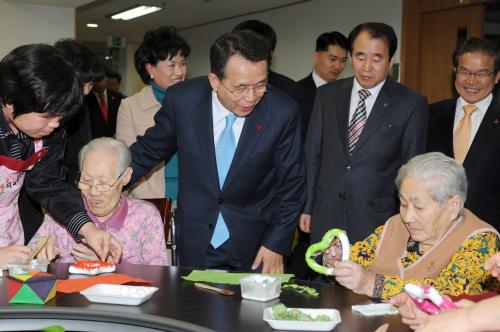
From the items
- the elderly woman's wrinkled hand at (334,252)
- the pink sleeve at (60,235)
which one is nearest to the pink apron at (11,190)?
the pink sleeve at (60,235)

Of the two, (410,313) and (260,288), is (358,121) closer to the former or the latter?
(260,288)

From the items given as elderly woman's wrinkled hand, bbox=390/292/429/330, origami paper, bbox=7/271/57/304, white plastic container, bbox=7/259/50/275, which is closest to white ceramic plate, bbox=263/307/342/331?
elderly woman's wrinkled hand, bbox=390/292/429/330

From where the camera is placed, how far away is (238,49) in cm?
297

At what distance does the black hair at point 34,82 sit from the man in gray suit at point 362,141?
164 cm

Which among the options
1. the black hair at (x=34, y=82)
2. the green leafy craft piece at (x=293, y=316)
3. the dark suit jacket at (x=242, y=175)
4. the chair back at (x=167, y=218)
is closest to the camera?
the green leafy craft piece at (x=293, y=316)

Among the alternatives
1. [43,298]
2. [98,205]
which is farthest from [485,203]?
[43,298]

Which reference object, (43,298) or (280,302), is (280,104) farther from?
(43,298)

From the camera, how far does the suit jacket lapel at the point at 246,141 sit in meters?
3.16

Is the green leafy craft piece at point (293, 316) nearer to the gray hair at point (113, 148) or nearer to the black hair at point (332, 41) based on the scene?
the gray hair at point (113, 148)

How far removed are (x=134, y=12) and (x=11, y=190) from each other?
8466 millimetres

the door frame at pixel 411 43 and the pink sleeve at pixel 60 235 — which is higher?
the door frame at pixel 411 43

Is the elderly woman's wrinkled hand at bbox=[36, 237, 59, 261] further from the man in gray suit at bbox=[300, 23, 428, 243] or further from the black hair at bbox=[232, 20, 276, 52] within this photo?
the black hair at bbox=[232, 20, 276, 52]

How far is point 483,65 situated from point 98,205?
2.15 meters

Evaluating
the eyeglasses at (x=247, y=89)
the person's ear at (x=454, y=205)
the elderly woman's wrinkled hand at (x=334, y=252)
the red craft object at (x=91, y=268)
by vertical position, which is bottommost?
the red craft object at (x=91, y=268)
